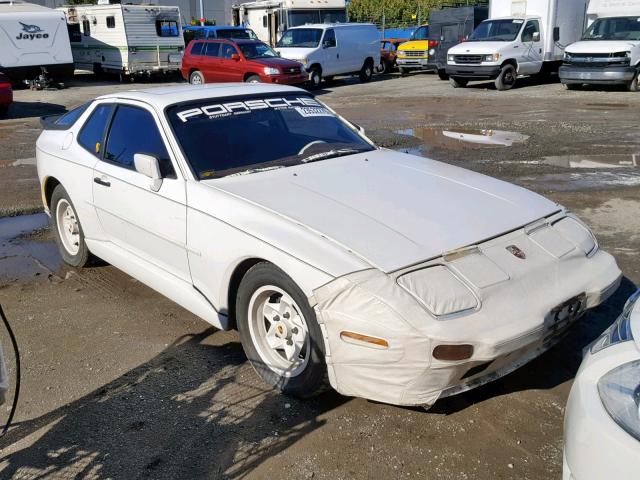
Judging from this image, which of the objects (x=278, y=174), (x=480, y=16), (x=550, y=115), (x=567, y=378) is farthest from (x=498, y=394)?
(x=480, y=16)

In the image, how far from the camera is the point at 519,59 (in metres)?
20.0

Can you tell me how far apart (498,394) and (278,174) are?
1853 millimetres

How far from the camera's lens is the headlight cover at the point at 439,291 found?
2863 millimetres

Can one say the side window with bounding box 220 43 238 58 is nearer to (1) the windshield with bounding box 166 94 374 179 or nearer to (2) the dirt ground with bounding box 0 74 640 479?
(2) the dirt ground with bounding box 0 74 640 479

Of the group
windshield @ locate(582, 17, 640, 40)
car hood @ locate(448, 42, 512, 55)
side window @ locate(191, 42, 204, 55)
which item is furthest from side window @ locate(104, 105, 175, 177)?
side window @ locate(191, 42, 204, 55)

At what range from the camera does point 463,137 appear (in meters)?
11.7

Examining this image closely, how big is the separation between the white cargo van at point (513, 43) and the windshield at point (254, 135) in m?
16.1

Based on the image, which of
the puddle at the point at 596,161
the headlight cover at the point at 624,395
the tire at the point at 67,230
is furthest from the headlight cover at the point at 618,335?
the puddle at the point at 596,161

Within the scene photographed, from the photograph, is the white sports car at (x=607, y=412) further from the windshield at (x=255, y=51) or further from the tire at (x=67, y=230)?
the windshield at (x=255, y=51)

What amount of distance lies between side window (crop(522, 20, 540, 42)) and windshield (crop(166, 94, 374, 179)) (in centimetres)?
1733

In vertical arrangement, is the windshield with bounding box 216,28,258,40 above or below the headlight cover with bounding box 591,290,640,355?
above

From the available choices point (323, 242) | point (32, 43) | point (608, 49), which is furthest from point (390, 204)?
point (32, 43)

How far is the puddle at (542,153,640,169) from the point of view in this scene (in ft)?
29.4

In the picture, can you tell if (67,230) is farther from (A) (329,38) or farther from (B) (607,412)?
(A) (329,38)
